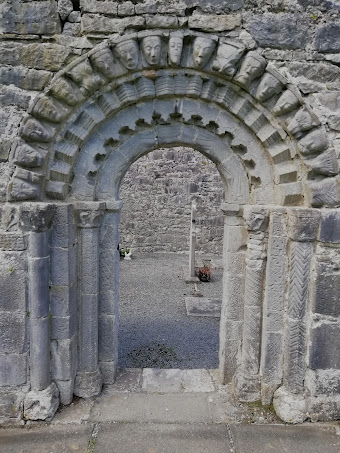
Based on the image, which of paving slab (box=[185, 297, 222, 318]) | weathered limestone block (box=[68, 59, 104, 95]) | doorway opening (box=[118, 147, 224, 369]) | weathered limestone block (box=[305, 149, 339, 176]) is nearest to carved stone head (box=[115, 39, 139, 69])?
weathered limestone block (box=[68, 59, 104, 95])

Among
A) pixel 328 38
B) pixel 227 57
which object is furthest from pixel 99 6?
pixel 328 38

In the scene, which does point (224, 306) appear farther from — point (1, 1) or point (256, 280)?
point (1, 1)

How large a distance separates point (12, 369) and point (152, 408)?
4.59 ft

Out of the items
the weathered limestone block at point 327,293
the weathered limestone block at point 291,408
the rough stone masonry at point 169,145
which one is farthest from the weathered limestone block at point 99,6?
the weathered limestone block at point 291,408

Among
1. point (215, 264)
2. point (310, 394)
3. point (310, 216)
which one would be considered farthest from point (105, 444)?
point (215, 264)

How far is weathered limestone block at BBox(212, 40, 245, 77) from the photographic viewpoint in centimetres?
313

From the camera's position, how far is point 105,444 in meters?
3.17

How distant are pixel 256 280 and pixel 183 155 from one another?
31.1 feet

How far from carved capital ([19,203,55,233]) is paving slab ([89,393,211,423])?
1.87 meters

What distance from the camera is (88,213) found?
3.48 meters

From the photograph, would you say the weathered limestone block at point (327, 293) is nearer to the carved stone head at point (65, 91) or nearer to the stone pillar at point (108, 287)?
the stone pillar at point (108, 287)

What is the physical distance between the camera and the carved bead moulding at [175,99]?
314 cm

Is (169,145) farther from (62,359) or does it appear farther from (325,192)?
A: (62,359)

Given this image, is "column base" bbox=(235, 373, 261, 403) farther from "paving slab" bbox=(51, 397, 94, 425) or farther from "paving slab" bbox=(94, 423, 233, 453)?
"paving slab" bbox=(51, 397, 94, 425)
